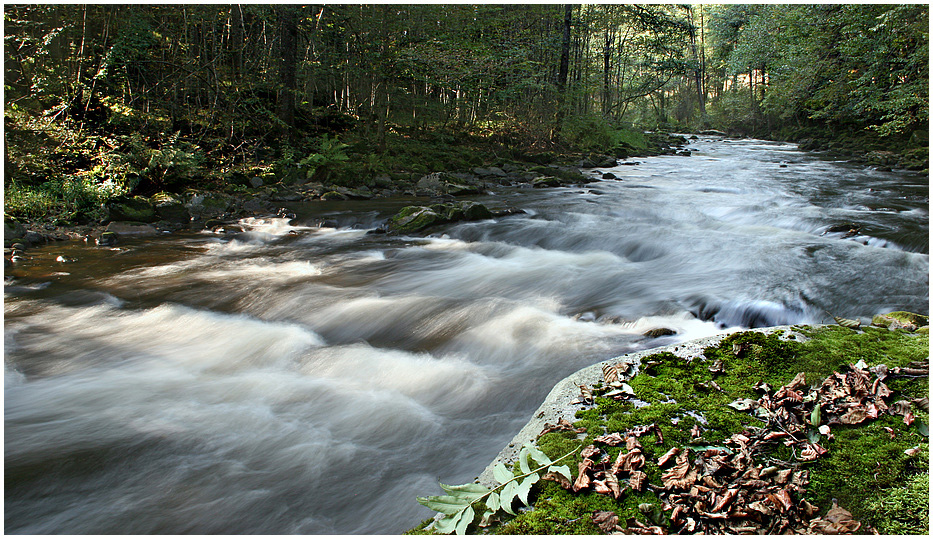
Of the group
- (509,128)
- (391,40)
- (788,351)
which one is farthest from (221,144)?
(788,351)

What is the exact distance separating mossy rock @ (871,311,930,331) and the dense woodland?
11.8 metres

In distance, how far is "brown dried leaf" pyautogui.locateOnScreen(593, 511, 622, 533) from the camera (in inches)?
78.7

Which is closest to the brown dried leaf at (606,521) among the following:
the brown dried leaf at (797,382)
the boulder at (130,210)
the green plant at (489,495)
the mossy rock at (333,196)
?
the green plant at (489,495)

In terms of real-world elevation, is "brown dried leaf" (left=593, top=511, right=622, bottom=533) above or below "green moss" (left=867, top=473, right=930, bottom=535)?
below

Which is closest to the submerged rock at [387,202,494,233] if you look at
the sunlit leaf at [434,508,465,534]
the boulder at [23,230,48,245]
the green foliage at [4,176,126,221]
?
the green foliage at [4,176,126,221]

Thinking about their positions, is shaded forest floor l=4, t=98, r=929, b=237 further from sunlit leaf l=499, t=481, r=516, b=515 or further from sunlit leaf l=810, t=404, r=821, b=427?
sunlit leaf l=810, t=404, r=821, b=427

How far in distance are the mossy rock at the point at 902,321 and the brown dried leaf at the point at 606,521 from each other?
314 centimetres

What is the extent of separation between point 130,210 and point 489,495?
33.5 ft

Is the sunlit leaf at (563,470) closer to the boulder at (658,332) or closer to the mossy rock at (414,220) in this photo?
the boulder at (658,332)

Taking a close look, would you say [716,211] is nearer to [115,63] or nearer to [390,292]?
[390,292]

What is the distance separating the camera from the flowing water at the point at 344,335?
3096mm

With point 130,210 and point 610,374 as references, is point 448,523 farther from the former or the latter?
point 130,210

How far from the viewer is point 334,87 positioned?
729 inches

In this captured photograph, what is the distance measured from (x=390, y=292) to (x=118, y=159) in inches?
300
